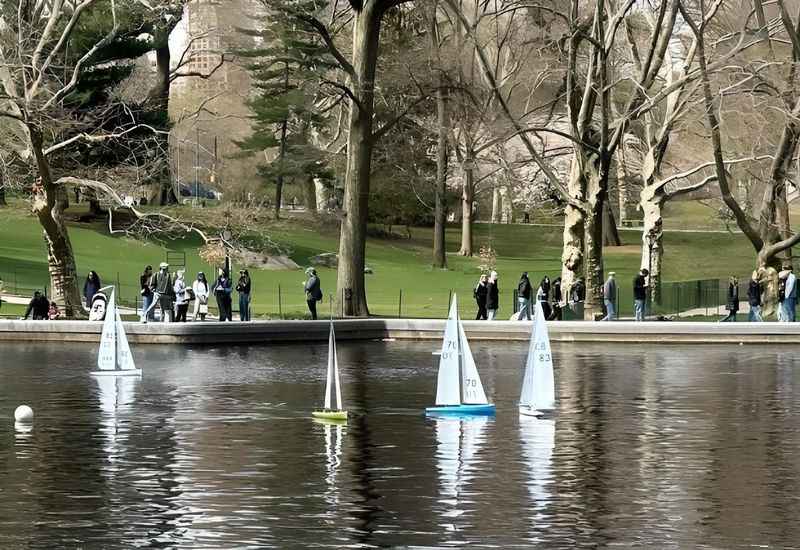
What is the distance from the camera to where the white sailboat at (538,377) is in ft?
85.6

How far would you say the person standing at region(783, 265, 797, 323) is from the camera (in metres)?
45.1

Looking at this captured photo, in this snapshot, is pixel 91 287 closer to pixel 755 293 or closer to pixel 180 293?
pixel 180 293

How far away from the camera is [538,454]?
23.0 m

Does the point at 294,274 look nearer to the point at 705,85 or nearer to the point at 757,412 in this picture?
the point at 705,85

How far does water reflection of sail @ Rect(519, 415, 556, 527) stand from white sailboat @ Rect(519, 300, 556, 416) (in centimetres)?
23

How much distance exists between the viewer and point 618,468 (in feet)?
71.3

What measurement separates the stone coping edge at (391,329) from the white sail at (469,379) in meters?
17.0

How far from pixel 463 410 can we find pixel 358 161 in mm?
22764

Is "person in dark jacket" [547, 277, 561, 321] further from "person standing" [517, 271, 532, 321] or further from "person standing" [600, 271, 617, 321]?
"person standing" [600, 271, 617, 321]

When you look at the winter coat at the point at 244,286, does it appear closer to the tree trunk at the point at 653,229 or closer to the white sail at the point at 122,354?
the white sail at the point at 122,354

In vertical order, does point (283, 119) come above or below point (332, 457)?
above

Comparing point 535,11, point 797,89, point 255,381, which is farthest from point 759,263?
point 255,381

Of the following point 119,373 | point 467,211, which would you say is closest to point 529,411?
point 119,373

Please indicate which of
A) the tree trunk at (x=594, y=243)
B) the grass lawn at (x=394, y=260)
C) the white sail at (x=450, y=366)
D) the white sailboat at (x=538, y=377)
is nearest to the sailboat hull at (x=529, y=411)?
the white sailboat at (x=538, y=377)
